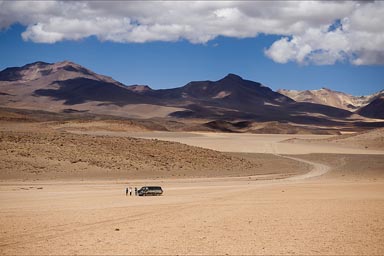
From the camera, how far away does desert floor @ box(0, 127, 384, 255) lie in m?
16.8

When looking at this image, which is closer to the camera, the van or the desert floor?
the desert floor

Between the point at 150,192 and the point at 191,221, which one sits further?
the point at 150,192

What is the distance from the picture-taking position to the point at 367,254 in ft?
52.5

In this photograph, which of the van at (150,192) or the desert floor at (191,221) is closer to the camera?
the desert floor at (191,221)

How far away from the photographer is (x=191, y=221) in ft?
71.1

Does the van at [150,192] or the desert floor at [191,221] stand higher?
the van at [150,192]

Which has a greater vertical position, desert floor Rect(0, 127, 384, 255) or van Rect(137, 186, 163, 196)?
van Rect(137, 186, 163, 196)

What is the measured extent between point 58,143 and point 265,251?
40569mm

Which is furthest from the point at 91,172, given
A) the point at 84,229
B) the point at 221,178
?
the point at 84,229

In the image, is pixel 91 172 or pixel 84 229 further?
pixel 91 172

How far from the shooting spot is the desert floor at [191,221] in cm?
1680

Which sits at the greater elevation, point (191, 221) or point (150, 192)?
point (150, 192)

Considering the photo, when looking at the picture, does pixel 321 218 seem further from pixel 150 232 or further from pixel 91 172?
pixel 91 172

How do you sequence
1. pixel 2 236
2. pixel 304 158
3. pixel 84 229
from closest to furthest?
pixel 2 236 < pixel 84 229 < pixel 304 158
